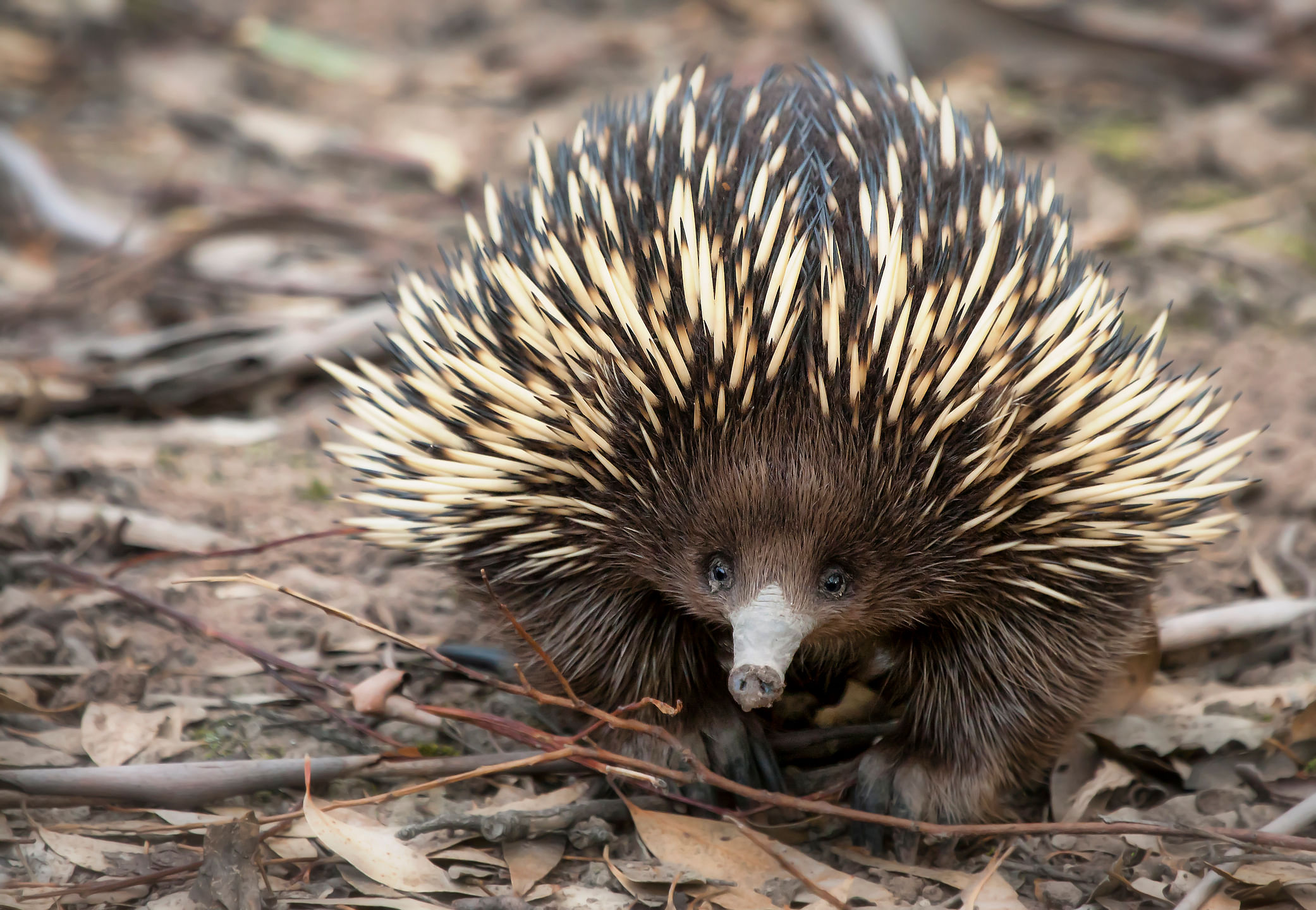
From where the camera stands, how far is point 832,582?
7.68ft

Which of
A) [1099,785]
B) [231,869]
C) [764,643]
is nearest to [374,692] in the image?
[231,869]

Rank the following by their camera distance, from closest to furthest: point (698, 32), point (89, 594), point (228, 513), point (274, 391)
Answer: point (89, 594), point (228, 513), point (274, 391), point (698, 32)

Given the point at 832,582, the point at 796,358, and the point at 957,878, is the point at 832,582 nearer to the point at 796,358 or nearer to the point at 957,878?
the point at 796,358

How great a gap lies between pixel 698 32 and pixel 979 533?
5.40 meters

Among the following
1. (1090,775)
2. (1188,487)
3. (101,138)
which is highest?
(101,138)

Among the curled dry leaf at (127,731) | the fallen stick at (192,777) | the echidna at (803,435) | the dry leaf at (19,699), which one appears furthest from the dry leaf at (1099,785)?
the dry leaf at (19,699)

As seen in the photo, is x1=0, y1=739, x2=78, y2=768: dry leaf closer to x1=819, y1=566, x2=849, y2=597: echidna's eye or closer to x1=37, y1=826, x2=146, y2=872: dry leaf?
x1=37, y1=826, x2=146, y2=872: dry leaf

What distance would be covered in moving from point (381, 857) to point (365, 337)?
228 centimetres

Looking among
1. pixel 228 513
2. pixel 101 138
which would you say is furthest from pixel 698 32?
pixel 228 513

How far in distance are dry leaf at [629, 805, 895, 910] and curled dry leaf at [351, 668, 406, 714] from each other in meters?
0.57

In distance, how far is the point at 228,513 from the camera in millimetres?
3717

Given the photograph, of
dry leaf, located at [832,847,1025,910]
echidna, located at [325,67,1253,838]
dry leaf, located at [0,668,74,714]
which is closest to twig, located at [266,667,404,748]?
echidna, located at [325,67,1253,838]

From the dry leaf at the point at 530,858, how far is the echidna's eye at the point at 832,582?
30.4 inches

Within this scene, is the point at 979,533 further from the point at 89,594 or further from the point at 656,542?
the point at 89,594
